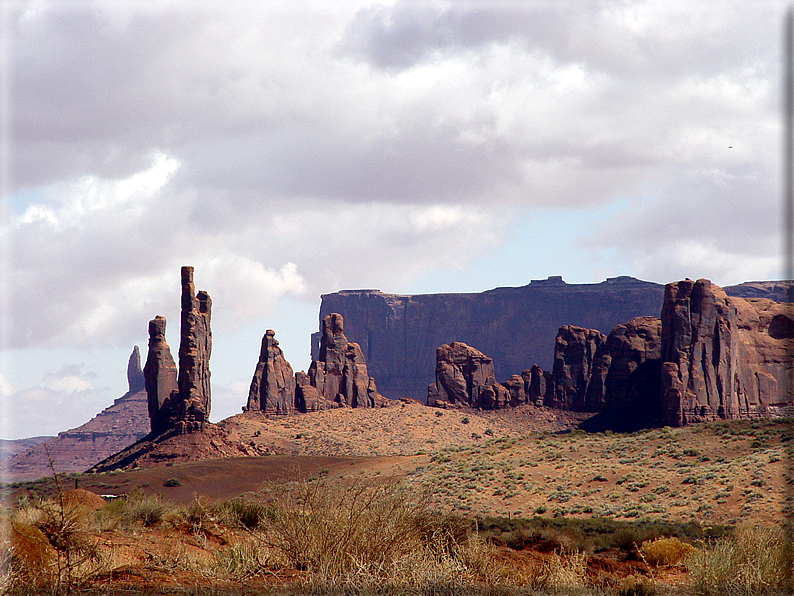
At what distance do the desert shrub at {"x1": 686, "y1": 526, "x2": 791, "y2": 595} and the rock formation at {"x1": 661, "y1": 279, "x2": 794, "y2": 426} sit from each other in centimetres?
7005

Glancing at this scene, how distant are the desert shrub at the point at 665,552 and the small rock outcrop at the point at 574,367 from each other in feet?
284

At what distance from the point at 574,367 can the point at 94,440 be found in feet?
287

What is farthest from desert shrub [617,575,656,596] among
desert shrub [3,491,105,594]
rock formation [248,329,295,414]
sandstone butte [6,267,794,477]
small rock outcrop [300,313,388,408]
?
small rock outcrop [300,313,388,408]

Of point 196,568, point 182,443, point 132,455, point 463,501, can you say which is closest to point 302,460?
point 182,443

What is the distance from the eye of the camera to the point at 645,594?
1309 cm

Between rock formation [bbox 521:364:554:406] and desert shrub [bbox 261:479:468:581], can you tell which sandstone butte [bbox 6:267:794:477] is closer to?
rock formation [bbox 521:364:554:406]

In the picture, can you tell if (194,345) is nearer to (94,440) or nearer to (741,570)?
(741,570)

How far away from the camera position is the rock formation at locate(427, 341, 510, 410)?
110 m

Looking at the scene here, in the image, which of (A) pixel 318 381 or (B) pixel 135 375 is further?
(B) pixel 135 375

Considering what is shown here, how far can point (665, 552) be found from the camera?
63.1ft

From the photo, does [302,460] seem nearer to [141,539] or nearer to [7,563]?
[141,539]

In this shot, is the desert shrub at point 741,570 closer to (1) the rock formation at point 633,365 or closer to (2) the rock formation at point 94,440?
(1) the rock formation at point 633,365

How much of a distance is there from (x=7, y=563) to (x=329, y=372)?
96845mm

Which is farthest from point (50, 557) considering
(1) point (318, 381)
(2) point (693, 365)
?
(1) point (318, 381)
